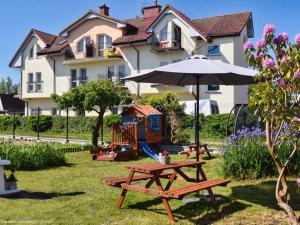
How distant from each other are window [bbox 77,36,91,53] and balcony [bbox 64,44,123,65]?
0.42 metres

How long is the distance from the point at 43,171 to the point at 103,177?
7.35ft

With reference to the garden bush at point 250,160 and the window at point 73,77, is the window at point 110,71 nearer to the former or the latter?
the window at point 73,77

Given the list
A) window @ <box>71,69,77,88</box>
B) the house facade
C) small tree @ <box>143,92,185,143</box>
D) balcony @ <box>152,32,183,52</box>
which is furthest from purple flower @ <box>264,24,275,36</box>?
window @ <box>71,69,77,88</box>

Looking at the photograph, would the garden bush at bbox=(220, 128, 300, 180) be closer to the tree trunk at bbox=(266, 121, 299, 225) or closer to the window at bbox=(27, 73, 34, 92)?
the tree trunk at bbox=(266, 121, 299, 225)

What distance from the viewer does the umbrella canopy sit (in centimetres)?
730

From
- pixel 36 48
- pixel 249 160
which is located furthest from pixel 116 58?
pixel 249 160

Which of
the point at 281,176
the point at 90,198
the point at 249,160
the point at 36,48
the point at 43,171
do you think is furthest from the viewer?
the point at 36,48

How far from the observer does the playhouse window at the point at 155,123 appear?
18.4 metres

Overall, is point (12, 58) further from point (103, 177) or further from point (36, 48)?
point (103, 177)

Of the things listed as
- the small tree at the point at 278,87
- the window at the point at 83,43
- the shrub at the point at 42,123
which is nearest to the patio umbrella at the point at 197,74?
the small tree at the point at 278,87

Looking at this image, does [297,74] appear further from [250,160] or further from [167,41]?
[167,41]

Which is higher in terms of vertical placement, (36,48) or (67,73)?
(36,48)

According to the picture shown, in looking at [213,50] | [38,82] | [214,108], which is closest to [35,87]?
[38,82]

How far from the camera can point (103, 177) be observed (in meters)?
11.0
